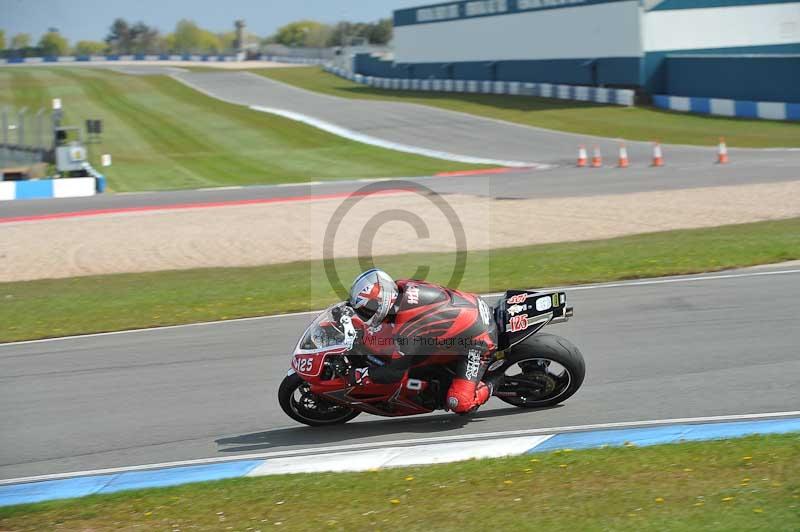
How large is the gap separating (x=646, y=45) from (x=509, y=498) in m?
45.9

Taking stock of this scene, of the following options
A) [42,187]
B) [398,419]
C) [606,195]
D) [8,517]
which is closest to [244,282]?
[398,419]

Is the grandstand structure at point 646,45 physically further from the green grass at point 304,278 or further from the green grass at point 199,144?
the green grass at point 304,278

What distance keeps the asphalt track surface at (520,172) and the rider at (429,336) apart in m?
17.3

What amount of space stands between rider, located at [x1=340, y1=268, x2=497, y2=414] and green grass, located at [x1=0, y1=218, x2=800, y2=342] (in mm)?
5701

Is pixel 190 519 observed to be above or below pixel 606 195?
below

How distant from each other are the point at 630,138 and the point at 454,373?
107 feet

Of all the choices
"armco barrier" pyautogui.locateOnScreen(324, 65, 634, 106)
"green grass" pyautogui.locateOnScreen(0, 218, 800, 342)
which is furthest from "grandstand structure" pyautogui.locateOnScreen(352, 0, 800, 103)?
"green grass" pyautogui.locateOnScreen(0, 218, 800, 342)

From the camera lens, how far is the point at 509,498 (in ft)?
21.8

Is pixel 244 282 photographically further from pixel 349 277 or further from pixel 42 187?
pixel 42 187

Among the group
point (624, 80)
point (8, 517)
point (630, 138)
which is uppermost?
point (624, 80)

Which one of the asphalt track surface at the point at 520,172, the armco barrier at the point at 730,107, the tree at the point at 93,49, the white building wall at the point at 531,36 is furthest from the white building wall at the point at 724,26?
the tree at the point at 93,49

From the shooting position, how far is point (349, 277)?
635 inches

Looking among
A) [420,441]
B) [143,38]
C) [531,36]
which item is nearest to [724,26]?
[531,36]

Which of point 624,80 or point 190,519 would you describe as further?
point 624,80
